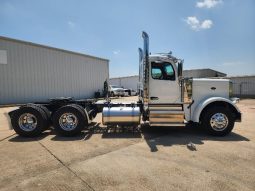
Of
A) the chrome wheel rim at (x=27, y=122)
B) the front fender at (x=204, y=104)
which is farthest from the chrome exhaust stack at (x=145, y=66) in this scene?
the chrome wheel rim at (x=27, y=122)

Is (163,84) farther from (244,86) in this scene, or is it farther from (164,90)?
(244,86)

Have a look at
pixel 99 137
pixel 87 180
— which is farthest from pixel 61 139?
pixel 87 180

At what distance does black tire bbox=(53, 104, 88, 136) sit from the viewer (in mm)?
6652

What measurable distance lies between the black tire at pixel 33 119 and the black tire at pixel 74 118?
1.41 feet

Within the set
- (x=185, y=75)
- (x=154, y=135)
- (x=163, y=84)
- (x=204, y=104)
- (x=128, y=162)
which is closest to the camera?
(x=128, y=162)

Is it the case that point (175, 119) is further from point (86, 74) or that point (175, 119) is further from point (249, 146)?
point (86, 74)

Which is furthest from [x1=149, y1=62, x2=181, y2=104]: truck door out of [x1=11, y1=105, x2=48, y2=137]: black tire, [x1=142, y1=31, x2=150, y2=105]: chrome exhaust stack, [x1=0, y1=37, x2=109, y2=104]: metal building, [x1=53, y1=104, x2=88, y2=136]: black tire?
[x1=0, y1=37, x2=109, y2=104]: metal building

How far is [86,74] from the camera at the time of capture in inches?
1038

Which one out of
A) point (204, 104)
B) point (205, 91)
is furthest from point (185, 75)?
point (204, 104)

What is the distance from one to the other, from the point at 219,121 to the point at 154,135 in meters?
2.12

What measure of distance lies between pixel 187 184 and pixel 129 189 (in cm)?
98

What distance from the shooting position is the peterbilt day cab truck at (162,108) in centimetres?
652

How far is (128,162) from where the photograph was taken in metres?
4.39

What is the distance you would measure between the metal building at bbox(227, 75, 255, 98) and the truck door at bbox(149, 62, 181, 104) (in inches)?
909
